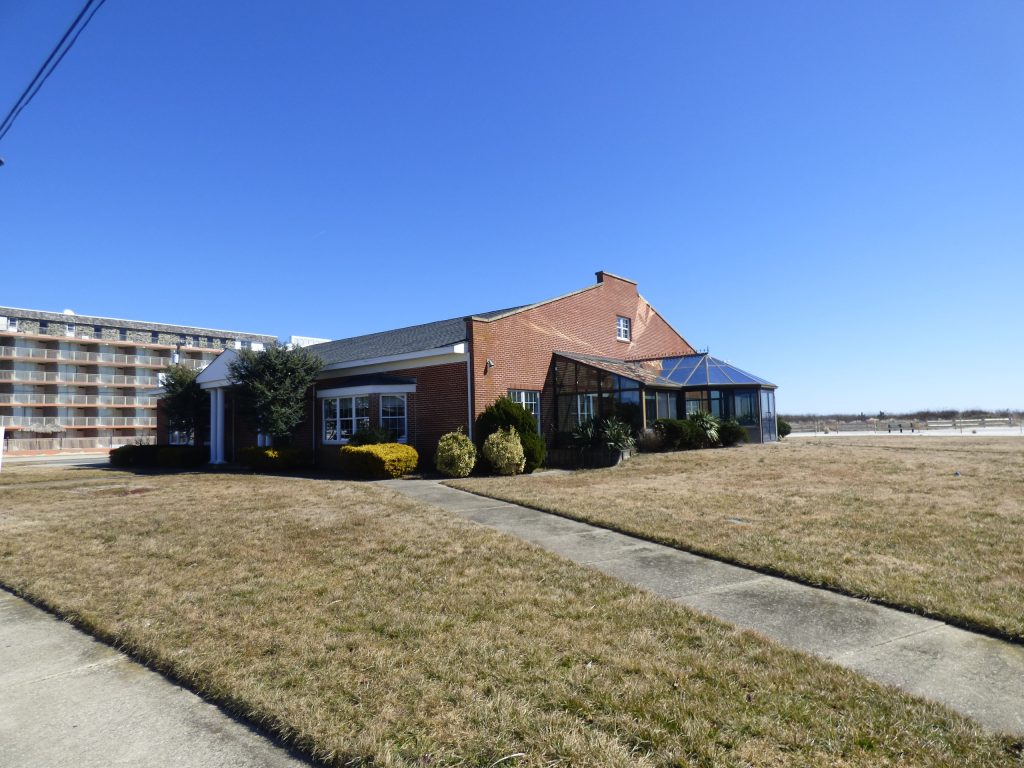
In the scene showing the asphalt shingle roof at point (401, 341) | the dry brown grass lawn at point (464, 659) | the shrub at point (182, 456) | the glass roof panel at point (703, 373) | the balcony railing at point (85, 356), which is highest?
the balcony railing at point (85, 356)

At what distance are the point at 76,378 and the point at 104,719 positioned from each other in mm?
70334

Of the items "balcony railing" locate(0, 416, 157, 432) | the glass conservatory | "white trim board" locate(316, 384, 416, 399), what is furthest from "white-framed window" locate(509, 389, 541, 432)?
"balcony railing" locate(0, 416, 157, 432)

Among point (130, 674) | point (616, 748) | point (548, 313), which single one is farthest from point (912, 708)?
point (548, 313)

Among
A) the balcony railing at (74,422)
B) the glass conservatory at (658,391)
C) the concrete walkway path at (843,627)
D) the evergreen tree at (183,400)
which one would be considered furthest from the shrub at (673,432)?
the balcony railing at (74,422)

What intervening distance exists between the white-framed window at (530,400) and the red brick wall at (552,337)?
20 centimetres

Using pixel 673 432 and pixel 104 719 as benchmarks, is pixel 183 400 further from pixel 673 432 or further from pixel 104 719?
pixel 104 719

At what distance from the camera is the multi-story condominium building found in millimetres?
57031

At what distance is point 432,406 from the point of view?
20172 mm

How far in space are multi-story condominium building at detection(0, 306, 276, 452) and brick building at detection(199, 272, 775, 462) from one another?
35.5 m

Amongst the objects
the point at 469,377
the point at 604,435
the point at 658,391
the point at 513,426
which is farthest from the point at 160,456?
the point at 658,391

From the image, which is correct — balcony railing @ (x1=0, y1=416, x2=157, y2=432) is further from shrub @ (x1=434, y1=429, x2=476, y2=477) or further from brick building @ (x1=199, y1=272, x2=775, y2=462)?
shrub @ (x1=434, y1=429, x2=476, y2=477)

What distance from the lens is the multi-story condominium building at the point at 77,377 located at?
57031 mm

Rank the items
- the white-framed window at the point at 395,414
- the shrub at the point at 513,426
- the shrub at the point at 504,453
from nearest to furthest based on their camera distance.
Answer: the shrub at the point at 504,453, the shrub at the point at 513,426, the white-framed window at the point at 395,414

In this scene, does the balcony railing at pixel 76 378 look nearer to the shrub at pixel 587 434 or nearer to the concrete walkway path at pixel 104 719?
the shrub at pixel 587 434
